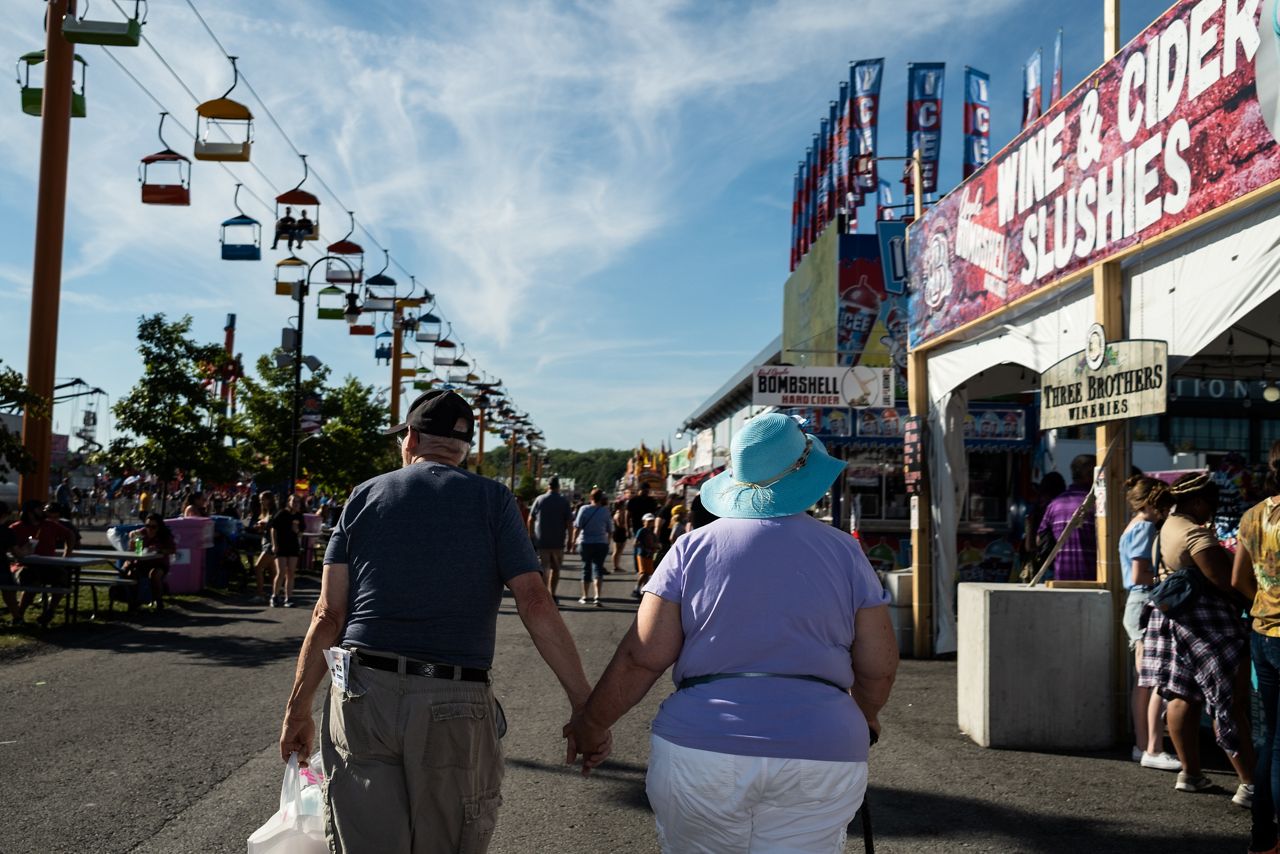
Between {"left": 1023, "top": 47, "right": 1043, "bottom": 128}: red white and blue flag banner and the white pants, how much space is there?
78.5 ft

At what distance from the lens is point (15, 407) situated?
13086 mm

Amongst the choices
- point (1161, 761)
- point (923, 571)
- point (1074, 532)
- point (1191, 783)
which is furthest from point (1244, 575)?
point (923, 571)

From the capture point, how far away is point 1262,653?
4797 millimetres

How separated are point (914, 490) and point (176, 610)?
32.1 feet

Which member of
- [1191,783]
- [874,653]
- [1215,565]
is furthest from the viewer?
[1191,783]

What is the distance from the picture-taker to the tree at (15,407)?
12.9 meters

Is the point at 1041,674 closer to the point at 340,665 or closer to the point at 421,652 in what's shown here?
the point at 421,652

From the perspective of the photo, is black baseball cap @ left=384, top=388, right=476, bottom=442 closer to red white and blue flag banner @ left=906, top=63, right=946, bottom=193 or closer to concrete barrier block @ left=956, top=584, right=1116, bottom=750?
concrete barrier block @ left=956, top=584, right=1116, bottom=750

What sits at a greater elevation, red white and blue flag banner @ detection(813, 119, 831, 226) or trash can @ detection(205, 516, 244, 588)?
red white and blue flag banner @ detection(813, 119, 831, 226)

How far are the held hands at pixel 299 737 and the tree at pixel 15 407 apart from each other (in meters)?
11.2

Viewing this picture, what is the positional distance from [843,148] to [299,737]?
2830 centimetres

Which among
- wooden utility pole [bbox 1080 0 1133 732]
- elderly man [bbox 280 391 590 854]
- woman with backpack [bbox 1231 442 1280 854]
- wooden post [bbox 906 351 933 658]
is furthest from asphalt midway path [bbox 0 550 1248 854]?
elderly man [bbox 280 391 590 854]

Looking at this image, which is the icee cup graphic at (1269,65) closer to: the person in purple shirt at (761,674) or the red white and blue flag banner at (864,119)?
the person in purple shirt at (761,674)

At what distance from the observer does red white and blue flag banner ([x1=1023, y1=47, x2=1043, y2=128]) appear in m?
24.4
